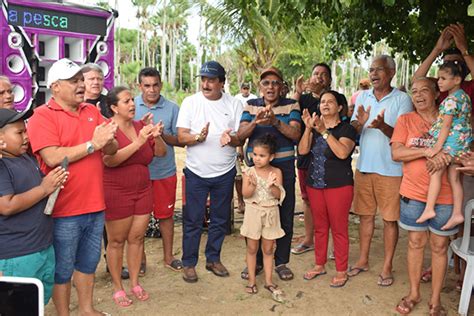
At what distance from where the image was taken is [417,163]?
11.8 ft

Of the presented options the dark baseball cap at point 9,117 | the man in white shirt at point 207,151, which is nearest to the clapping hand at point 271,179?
the man in white shirt at point 207,151

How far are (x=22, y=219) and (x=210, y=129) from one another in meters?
1.99

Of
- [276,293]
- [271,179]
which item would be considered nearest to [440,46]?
[271,179]

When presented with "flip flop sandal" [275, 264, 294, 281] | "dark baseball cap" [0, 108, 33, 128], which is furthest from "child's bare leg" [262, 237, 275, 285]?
"dark baseball cap" [0, 108, 33, 128]

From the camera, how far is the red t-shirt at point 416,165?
347 cm

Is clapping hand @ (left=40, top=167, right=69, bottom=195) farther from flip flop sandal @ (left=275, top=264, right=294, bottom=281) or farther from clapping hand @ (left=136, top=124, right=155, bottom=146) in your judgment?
flip flop sandal @ (left=275, top=264, right=294, bottom=281)

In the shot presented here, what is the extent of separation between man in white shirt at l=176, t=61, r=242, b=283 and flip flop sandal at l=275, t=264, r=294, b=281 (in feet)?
2.24

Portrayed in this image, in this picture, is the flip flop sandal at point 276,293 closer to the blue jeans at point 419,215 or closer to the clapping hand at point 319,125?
the blue jeans at point 419,215

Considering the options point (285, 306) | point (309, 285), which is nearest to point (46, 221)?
point (285, 306)

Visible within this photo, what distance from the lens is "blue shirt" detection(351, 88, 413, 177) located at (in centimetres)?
416

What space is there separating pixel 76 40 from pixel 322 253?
3.57 meters

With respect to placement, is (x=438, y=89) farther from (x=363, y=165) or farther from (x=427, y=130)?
(x=363, y=165)

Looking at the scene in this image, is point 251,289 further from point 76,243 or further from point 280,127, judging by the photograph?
point 76,243

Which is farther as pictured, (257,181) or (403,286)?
(403,286)
